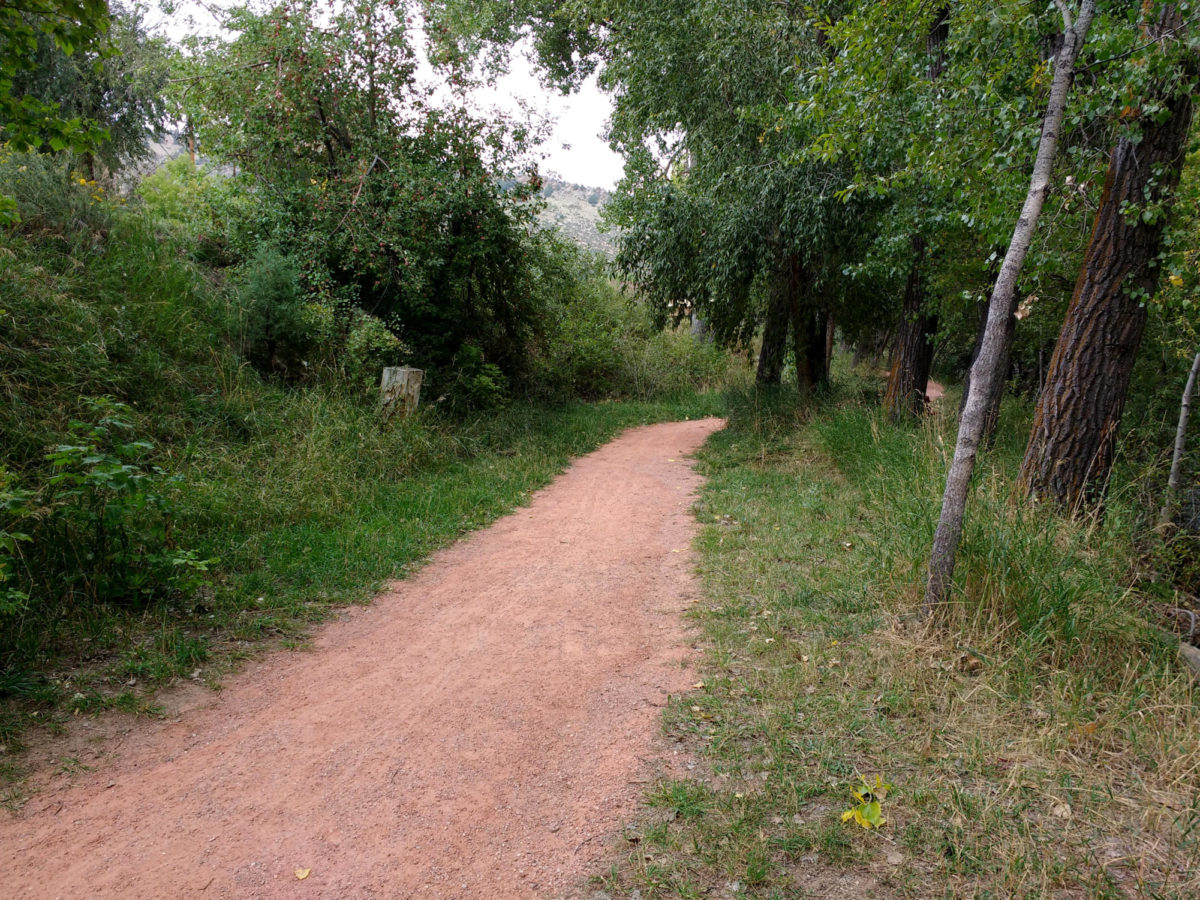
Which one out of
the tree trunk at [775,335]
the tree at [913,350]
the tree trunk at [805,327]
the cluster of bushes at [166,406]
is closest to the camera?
the cluster of bushes at [166,406]

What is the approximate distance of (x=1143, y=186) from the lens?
→ 204 inches

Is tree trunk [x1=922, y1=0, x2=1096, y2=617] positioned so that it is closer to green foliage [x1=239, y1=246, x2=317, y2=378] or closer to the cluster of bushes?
the cluster of bushes

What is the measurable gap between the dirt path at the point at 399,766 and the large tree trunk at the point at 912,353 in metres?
5.91

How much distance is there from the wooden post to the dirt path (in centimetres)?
416

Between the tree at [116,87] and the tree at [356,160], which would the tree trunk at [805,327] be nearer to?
the tree at [356,160]

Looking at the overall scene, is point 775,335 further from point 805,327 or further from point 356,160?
point 356,160

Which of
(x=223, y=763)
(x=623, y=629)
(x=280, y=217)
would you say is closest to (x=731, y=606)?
(x=623, y=629)

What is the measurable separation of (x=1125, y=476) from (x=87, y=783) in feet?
24.0

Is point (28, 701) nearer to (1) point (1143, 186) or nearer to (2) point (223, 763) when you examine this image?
(2) point (223, 763)

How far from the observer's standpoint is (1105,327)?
5.39 meters

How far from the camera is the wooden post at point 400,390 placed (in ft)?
30.8

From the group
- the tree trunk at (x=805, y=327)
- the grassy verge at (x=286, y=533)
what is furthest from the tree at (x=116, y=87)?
the tree trunk at (x=805, y=327)

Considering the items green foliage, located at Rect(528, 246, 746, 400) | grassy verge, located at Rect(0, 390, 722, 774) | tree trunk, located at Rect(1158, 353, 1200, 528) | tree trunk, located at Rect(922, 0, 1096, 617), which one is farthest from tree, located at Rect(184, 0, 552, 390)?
tree trunk, located at Rect(1158, 353, 1200, 528)

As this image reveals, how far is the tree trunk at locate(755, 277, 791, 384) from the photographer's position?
41.0ft
